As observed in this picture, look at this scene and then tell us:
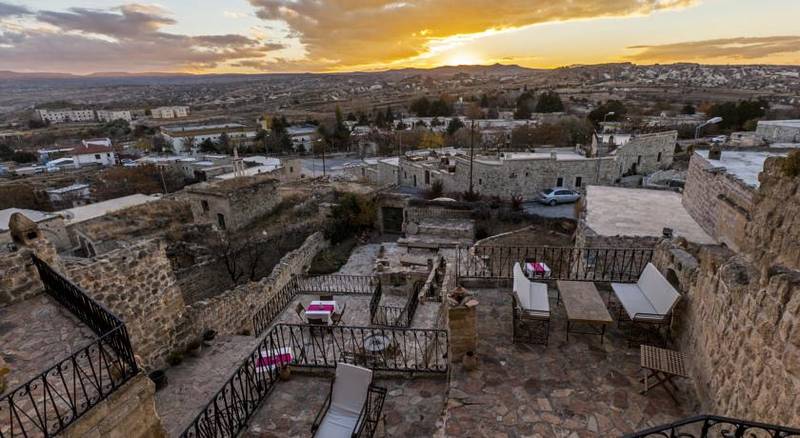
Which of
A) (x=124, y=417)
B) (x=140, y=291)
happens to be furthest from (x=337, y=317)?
(x=124, y=417)

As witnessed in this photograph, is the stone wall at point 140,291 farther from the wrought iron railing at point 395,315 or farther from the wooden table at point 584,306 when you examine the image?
the wooden table at point 584,306

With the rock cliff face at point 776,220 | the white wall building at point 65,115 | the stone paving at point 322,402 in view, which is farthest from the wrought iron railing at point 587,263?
the white wall building at point 65,115

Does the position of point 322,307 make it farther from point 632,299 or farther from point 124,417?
point 632,299

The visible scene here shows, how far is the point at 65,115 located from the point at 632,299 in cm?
15908

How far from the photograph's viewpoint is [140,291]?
26.3 ft

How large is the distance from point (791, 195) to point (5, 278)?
12557mm

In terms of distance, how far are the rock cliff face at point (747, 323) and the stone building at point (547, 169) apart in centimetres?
1891

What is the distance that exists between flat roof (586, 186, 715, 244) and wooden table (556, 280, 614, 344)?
20.7 ft

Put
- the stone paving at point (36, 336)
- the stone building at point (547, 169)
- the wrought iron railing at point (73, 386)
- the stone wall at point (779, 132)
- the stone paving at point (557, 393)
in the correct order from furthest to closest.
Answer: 1. the stone building at point (547, 169)
2. the stone wall at point (779, 132)
3. the stone paving at point (557, 393)
4. the stone paving at point (36, 336)
5. the wrought iron railing at point (73, 386)

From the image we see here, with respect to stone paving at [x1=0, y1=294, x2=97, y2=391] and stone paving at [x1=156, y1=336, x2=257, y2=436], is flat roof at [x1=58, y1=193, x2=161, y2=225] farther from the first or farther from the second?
stone paving at [x1=0, y1=294, x2=97, y2=391]

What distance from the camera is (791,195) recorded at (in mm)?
6562

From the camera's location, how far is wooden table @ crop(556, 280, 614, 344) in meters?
5.87

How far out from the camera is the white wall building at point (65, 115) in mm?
116306

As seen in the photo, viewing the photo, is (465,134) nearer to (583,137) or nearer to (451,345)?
(583,137)
